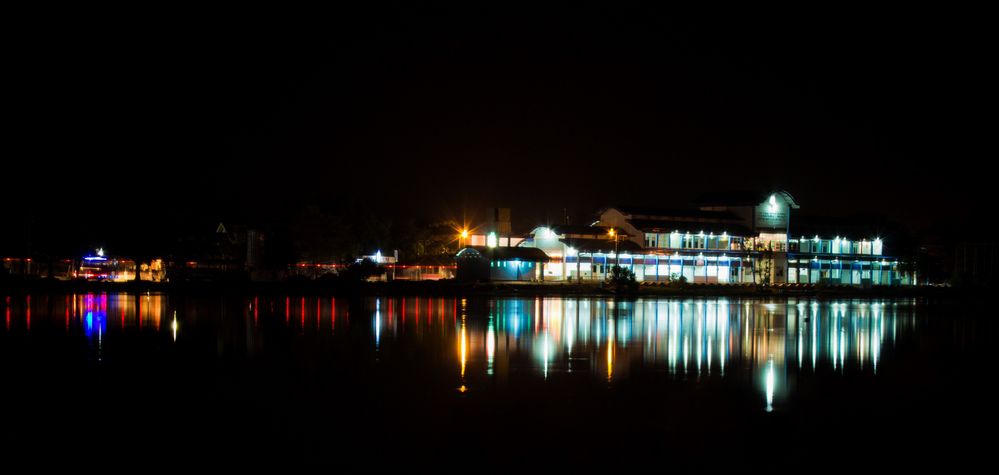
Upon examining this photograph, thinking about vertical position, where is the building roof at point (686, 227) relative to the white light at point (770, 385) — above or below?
above

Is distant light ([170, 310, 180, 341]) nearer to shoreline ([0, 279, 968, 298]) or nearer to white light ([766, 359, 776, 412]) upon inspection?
white light ([766, 359, 776, 412])

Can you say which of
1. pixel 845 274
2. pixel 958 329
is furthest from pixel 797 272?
pixel 958 329

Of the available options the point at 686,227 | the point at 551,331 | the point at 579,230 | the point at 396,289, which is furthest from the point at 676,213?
the point at 551,331

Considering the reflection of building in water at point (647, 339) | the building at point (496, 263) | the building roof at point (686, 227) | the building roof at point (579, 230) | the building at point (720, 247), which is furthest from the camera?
the building roof at point (686, 227)

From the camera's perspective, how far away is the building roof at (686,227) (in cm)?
7475

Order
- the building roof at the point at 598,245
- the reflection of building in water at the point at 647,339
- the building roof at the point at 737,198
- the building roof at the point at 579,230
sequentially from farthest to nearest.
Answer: the building roof at the point at 737,198
the building roof at the point at 579,230
the building roof at the point at 598,245
the reflection of building in water at the point at 647,339

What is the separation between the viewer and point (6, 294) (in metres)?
44.9

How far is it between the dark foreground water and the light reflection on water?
14 centimetres

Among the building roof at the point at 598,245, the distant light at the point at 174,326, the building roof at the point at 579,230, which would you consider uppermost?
the building roof at the point at 579,230

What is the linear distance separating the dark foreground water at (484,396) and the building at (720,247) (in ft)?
135

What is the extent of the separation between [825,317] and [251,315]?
75.1ft

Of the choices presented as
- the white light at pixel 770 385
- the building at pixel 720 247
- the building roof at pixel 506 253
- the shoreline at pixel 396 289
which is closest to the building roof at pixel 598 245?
the building at pixel 720 247

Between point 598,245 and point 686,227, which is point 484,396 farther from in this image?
point 686,227

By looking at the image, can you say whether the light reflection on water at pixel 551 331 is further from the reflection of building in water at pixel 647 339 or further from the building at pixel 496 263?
the building at pixel 496 263
